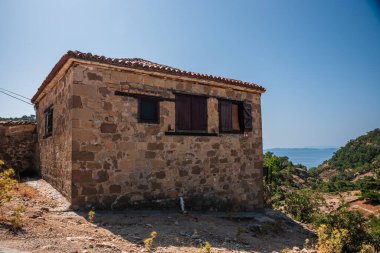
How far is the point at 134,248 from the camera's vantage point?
4727 millimetres

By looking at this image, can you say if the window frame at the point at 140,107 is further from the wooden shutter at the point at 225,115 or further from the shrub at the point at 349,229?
the shrub at the point at 349,229

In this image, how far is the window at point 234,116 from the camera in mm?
9375

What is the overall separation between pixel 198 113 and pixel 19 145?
8137 millimetres

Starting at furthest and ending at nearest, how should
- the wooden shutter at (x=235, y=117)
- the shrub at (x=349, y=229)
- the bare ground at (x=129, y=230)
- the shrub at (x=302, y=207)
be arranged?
the shrub at (x=302, y=207), the wooden shutter at (x=235, y=117), the shrub at (x=349, y=229), the bare ground at (x=129, y=230)

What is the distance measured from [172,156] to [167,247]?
340 cm

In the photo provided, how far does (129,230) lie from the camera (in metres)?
5.59

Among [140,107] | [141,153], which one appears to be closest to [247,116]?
[140,107]

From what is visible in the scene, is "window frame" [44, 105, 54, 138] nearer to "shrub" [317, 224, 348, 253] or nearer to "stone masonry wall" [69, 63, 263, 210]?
A: "stone masonry wall" [69, 63, 263, 210]

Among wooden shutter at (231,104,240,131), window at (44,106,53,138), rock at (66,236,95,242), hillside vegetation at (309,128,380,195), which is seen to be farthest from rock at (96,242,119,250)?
hillside vegetation at (309,128,380,195)

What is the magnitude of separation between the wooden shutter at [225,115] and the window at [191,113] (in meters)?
0.69

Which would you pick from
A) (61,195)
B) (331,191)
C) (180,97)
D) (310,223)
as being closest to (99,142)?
(61,195)

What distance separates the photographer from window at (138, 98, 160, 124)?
764cm

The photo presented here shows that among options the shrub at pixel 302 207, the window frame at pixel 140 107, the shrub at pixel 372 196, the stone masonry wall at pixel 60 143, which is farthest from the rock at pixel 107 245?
the shrub at pixel 372 196

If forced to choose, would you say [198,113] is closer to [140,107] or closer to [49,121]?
[140,107]
